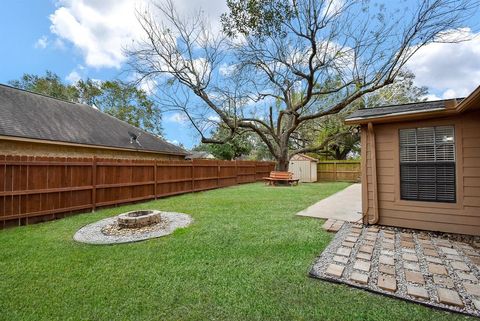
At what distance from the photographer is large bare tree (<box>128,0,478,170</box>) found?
914 centimetres

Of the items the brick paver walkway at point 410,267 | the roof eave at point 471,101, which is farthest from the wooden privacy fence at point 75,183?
the roof eave at point 471,101

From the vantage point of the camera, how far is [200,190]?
11195 mm

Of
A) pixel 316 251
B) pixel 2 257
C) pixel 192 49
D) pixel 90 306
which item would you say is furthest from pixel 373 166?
pixel 192 49

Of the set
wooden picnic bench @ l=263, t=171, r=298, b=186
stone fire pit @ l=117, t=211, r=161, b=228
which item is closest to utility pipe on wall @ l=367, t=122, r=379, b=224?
stone fire pit @ l=117, t=211, r=161, b=228

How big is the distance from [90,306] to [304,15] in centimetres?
1037

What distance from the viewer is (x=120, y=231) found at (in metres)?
4.61

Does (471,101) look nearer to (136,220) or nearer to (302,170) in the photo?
(136,220)

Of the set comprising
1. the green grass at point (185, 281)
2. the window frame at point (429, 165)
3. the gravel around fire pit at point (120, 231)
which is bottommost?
the green grass at point (185, 281)

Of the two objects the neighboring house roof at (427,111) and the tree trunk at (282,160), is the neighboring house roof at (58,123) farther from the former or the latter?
the neighboring house roof at (427,111)

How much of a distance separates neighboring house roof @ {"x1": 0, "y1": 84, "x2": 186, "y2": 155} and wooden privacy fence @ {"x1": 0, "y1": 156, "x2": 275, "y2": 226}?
123 inches

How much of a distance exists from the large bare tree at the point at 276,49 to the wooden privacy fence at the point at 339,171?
5434 millimetres

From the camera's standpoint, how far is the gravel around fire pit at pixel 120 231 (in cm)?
415

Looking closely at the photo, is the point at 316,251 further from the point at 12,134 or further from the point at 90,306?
the point at 12,134

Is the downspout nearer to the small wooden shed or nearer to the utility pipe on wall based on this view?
the utility pipe on wall
